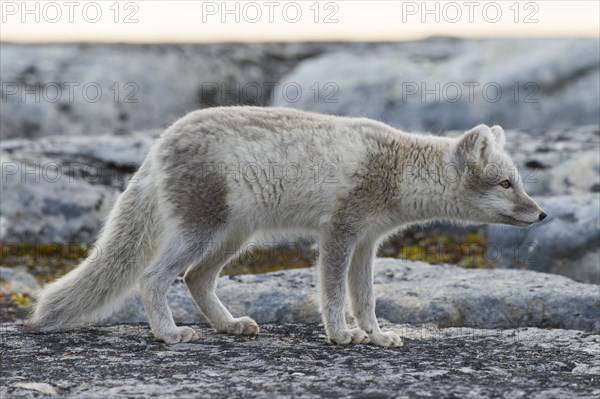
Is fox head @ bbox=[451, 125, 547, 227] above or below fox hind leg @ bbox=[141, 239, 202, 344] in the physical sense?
above

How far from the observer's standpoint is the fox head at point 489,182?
21.9 ft

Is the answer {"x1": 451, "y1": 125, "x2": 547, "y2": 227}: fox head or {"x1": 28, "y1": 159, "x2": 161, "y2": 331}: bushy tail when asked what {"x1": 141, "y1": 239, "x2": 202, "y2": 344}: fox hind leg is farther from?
{"x1": 451, "y1": 125, "x2": 547, "y2": 227}: fox head

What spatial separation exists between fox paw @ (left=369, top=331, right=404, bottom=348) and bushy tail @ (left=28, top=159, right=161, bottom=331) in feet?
5.61

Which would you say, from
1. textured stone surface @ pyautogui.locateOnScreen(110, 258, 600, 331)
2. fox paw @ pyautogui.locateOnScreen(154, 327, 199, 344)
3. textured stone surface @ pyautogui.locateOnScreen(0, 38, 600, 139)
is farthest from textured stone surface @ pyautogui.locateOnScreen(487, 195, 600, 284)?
textured stone surface @ pyautogui.locateOnScreen(0, 38, 600, 139)

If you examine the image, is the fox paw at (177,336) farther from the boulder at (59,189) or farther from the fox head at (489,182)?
the boulder at (59,189)

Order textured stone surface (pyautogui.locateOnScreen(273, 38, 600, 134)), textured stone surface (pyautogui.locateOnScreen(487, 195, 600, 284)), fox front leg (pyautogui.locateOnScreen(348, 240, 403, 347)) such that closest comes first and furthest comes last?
fox front leg (pyautogui.locateOnScreen(348, 240, 403, 347))
textured stone surface (pyautogui.locateOnScreen(487, 195, 600, 284))
textured stone surface (pyautogui.locateOnScreen(273, 38, 600, 134))

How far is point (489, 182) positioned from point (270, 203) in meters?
Answer: 1.64

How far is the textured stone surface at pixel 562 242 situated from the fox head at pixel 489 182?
2.78m

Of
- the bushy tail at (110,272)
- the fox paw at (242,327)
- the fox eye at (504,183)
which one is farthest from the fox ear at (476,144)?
the bushy tail at (110,272)

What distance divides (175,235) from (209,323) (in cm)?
126

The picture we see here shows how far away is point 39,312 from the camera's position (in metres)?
6.42

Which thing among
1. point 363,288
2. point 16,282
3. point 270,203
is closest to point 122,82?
point 16,282

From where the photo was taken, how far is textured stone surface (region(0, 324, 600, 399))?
4.83 meters

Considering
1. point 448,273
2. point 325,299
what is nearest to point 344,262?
point 325,299
